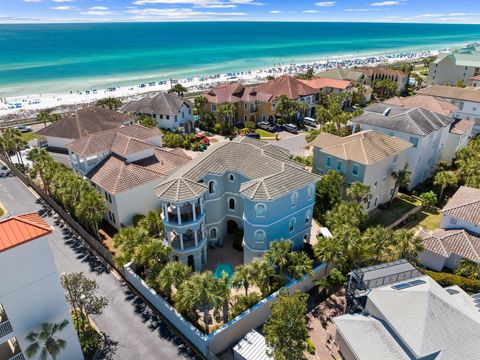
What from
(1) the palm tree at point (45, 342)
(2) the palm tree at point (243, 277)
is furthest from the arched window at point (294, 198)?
(1) the palm tree at point (45, 342)

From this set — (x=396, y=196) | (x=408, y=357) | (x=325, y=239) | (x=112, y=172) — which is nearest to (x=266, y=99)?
(x=396, y=196)

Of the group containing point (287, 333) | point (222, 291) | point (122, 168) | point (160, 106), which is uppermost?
point (160, 106)

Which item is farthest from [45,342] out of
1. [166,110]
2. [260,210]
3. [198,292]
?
[166,110]

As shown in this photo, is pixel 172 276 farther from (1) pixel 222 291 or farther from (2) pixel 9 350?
(2) pixel 9 350

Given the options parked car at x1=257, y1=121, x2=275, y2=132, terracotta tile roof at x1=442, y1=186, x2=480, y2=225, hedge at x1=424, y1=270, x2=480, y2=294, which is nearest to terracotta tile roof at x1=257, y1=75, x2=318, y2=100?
parked car at x1=257, y1=121, x2=275, y2=132

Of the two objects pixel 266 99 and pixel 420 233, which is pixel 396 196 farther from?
pixel 266 99

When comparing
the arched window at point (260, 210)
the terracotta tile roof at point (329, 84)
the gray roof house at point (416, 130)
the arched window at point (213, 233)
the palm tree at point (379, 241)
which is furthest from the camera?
the terracotta tile roof at point (329, 84)

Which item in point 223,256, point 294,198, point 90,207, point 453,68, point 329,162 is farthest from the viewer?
point 453,68

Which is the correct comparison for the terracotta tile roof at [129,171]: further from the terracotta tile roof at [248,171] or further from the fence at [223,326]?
the fence at [223,326]
